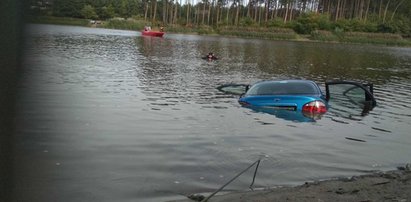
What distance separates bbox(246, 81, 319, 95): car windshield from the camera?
16.6 m

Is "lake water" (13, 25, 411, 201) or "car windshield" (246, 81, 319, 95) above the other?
"car windshield" (246, 81, 319, 95)

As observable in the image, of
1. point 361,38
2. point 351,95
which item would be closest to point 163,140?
point 351,95

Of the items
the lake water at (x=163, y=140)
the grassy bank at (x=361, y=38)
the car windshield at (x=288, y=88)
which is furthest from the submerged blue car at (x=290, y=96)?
the grassy bank at (x=361, y=38)

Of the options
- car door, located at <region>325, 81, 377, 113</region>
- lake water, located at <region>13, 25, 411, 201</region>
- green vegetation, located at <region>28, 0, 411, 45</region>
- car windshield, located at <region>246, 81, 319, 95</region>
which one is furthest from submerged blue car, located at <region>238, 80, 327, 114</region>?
green vegetation, located at <region>28, 0, 411, 45</region>

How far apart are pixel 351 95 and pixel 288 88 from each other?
5.21 meters

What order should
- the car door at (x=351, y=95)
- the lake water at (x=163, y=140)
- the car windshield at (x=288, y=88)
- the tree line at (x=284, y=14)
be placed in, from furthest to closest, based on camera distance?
the tree line at (x=284, y=14)
the car door at (x=351, y=95)
the car windshield at (x=288, y=88)
the lake water at (x=163, y=140)

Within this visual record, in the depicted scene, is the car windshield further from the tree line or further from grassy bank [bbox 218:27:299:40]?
the tree line

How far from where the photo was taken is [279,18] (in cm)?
13125

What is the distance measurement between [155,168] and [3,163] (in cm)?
652

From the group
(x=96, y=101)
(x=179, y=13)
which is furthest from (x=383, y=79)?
(x=179, y=13)

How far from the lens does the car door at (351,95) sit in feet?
64.8

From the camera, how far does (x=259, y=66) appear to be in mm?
40406

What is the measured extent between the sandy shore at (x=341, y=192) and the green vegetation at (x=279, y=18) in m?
75.7

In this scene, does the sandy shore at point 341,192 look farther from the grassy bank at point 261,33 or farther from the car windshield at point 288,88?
the grassy bank at point 261,33
